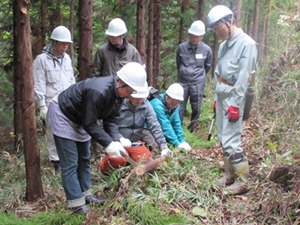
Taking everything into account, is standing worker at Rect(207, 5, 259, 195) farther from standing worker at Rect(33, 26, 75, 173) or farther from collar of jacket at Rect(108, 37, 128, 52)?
standing worker at Rect(33, 26, 75, 173)

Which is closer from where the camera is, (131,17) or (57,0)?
(57,0)

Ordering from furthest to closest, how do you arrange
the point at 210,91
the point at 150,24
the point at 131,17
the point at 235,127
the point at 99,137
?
the point at 210,91
the point at 131,17
the point at 150,24
the point at 235,127
the point at 99,137

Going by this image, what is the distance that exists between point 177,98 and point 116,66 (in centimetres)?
123

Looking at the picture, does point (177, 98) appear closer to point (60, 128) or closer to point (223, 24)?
point (223, 24)

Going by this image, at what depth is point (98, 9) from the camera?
36.6ft

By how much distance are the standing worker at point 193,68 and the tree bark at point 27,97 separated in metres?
4.20

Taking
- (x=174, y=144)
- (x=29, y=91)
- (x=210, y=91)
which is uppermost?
(x=29, y=91)

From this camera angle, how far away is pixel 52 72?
5418 mm

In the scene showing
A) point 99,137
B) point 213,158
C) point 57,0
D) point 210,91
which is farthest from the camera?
point 210,91

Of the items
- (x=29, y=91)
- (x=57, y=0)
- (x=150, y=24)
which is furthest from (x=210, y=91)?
(x=29, y=91)

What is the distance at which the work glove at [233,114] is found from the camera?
169 inches

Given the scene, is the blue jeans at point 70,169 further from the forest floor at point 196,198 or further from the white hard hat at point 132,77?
the white hard hat at point 132,77

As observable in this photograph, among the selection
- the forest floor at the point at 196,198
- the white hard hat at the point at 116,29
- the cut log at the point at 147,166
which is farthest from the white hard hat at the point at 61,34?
the cut log at the point at 147,166

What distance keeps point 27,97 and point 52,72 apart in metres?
1.36
